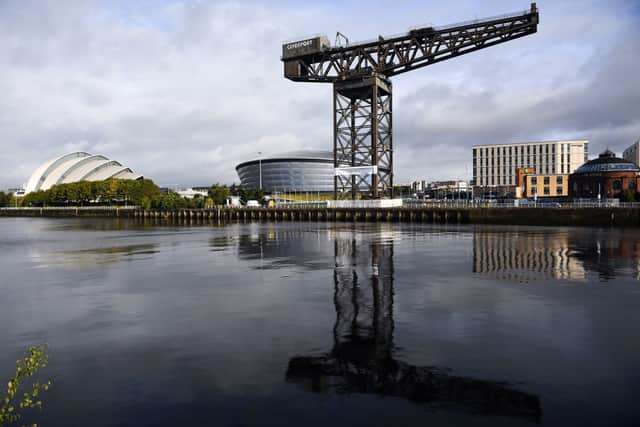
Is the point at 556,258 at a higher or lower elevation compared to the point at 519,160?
lower

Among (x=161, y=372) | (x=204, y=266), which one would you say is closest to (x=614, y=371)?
(x=161, y=372)

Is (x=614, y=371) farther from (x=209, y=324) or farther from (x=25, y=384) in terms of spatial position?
(x=25, y=384)

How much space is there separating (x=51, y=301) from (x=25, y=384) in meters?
8.65

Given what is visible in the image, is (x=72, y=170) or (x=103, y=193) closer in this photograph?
(x=103, y=193)

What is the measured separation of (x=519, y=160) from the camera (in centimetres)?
19050

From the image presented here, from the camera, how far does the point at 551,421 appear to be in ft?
24.4

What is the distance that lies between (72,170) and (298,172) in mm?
97949

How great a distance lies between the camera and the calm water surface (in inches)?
312

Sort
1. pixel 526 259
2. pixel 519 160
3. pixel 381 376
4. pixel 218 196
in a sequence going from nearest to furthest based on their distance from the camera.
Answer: pixel 381 376 < pixel 526 259 < pixel 218 196 < pixel 519 160

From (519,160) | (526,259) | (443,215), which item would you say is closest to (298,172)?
(519,160)

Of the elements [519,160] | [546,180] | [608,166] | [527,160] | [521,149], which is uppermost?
[521,149]

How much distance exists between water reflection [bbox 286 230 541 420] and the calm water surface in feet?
0.15

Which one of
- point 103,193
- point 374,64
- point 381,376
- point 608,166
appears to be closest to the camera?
point 381,376

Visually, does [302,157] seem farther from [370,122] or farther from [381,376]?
[381,376]
